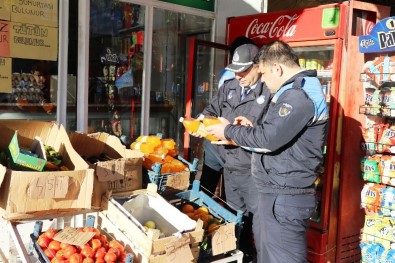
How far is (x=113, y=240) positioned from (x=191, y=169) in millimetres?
→ 1171

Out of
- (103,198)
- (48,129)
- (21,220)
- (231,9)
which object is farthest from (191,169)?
(231,9)

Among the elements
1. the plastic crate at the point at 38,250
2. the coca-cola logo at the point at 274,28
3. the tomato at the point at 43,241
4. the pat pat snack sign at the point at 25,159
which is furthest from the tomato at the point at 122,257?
the coca-cola logo at the point at 274,28

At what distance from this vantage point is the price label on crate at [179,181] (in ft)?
11.3

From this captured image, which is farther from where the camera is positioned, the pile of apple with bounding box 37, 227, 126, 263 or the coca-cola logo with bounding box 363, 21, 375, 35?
the coca-cola logo with bounding box 363, 21, 375, 35

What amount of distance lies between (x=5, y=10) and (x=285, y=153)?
105 inches

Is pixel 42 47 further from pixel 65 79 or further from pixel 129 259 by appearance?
pixel 129 259

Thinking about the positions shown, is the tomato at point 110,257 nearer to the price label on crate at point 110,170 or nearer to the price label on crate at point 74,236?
the price label on crate at point 74,236

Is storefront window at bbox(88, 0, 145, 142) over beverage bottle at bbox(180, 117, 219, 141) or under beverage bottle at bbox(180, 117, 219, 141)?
over

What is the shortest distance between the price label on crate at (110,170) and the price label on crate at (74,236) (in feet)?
1.36

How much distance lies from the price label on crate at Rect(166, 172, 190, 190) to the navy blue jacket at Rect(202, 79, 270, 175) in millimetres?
372

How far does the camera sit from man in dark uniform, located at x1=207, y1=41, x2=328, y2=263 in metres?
2.71

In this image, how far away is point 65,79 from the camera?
162 inches

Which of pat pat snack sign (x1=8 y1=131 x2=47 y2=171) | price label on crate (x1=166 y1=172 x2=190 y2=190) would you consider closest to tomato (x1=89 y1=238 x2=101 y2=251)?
pat pat snack sign (x1=8 y1=131 x2=47 y2=171)

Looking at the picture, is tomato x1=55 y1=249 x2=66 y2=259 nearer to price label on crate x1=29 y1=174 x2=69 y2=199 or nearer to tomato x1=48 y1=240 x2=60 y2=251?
tomato x1=48 y1=240 x2=60 y2=251
